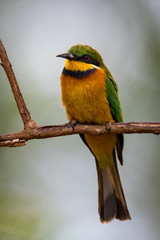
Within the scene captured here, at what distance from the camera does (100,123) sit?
3242mm

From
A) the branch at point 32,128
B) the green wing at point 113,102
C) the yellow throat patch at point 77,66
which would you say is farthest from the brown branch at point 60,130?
the yellow throat patch at point 77,66

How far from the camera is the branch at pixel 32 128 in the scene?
2529 millimetres

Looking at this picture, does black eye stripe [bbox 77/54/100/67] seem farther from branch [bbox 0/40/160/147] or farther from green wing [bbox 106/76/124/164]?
branch [bbox 0/40/160/147]

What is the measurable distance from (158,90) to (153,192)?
1.29m

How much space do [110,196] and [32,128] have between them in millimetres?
1325

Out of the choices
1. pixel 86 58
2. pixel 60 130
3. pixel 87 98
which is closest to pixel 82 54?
pixel 86 58

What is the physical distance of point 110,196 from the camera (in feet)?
11.6

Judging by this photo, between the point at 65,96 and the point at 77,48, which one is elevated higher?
the point at 77,48

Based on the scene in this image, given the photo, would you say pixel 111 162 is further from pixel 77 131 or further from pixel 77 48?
pixel 77 48

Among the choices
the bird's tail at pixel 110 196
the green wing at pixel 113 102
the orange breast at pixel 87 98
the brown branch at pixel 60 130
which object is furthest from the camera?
the bird's tail at pixel 110 196

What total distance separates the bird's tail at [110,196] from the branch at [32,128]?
870mm

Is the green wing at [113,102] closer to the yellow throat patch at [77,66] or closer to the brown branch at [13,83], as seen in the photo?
the yellow throat patch at [77,66]

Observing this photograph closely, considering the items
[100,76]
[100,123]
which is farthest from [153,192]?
[100,76]

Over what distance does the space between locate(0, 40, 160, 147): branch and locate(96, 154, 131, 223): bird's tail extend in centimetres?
87
